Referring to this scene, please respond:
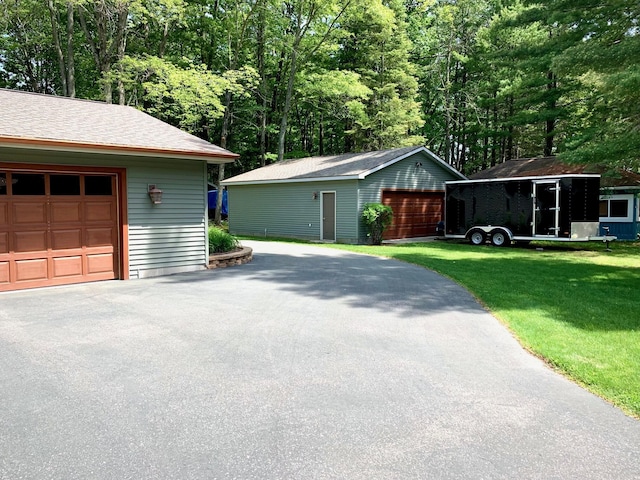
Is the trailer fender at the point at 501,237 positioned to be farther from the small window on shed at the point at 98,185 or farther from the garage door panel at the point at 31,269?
the garage door panel at the point at 31,269

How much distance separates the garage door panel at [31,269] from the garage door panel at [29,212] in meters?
0.70

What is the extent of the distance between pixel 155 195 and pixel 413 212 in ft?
40.9

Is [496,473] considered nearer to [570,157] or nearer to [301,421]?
[301,421]

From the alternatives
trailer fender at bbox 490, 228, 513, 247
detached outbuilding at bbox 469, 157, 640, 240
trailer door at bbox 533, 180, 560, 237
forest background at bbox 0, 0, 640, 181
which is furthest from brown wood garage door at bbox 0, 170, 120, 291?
detached outbuilding at bbox 469, 157, 640, 240

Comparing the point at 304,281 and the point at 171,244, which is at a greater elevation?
the point at 171,244

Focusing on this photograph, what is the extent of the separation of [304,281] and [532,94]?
21.5 m

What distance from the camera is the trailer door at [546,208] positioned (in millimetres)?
15079

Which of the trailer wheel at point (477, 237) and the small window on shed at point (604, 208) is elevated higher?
the small window on shed at point (604, 208)

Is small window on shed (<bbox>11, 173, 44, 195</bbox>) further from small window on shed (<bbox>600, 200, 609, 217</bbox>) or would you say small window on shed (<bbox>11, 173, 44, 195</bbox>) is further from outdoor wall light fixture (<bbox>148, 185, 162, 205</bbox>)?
small window on shed (<bbox>600, 200, 609, 217</bbox>)

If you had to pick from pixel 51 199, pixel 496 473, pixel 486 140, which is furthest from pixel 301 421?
pixel 486 140

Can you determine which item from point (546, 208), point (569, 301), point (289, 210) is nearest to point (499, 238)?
point (546, 208)

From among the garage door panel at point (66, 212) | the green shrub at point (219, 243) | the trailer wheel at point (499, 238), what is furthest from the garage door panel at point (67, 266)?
the trailer wheel at point (499, 238)

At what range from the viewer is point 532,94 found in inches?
974

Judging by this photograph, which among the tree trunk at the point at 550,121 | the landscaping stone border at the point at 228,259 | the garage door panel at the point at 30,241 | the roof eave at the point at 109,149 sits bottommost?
the landscaping stone border at the point at 228,259
